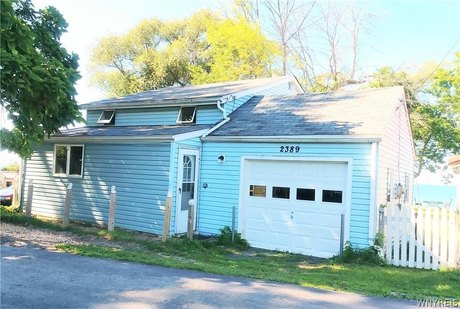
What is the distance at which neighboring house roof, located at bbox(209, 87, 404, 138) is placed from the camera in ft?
34.1

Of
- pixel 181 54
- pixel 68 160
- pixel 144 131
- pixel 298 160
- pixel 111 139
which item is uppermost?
pixel 181 54

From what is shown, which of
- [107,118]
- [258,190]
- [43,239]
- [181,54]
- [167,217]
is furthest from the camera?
[181,54]

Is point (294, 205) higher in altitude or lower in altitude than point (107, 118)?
lower

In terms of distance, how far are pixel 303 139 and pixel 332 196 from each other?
5.30ft

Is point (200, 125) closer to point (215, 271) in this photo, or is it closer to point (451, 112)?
point (215, 271)

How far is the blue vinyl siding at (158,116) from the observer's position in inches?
524

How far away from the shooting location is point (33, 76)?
8.53m

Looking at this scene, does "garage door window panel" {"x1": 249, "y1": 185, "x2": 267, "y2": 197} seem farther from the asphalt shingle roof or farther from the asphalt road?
the asphalt road

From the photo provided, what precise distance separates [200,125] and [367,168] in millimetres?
5602

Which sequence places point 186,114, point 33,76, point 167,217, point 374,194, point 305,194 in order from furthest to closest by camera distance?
point 186,114 < point 305,194 < point 167,217 < point 374,194 < point 33,76

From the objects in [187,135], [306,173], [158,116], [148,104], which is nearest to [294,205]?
[306,173]

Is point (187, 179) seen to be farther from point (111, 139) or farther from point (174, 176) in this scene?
point (111, 139)

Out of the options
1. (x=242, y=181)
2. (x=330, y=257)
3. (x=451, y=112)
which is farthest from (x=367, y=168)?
(x=451, y=112)

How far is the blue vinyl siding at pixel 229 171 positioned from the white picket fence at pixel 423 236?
0.99m
